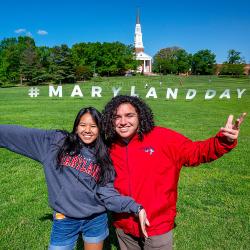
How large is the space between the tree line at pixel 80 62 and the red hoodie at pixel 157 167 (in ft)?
215

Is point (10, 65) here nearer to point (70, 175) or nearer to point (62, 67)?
point (62, 67)

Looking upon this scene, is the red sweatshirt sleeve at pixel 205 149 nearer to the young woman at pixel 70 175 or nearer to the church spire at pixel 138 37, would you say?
the young woman at pixel 70 175

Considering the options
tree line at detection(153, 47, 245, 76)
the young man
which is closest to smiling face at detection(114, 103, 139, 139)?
the young man

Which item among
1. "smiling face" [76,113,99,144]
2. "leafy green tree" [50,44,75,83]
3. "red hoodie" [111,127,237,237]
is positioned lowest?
"red hoodie" [111,127,237,237]

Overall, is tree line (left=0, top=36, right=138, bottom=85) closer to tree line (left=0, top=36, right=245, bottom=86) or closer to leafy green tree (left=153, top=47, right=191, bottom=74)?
tree line (left=0, top=36, right=245, bottom=86)

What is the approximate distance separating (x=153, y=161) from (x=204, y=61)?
107m

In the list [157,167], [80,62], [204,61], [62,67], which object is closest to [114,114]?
[157,167]

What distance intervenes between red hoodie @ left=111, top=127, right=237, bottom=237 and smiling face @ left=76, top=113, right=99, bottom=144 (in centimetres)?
29

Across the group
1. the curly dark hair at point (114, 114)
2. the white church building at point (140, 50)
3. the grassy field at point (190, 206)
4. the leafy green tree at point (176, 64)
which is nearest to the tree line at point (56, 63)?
the leafy green tree at point (176, 64)

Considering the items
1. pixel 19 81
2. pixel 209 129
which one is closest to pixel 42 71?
pixel 19 81

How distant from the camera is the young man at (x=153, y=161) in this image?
2.78m

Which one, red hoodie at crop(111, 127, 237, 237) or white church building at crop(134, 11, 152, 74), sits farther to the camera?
white church building at crop(134, 11, 152, 74)

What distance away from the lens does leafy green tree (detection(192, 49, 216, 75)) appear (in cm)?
10500

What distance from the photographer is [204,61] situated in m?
106
